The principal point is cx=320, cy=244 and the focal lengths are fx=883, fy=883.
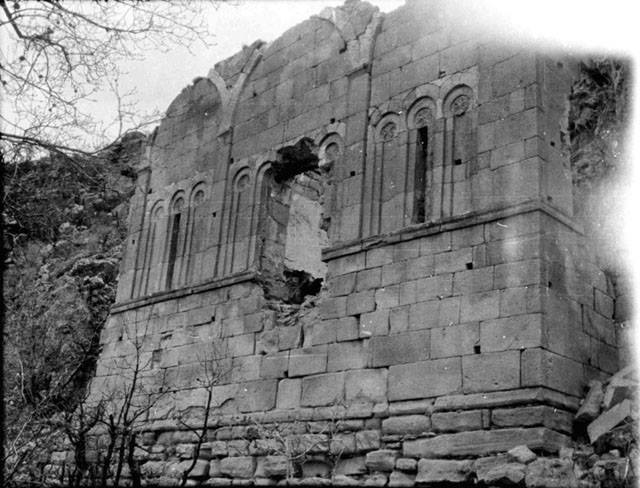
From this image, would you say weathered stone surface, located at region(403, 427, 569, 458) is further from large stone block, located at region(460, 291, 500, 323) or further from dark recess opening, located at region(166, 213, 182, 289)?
dark recess opening, located at region(166, 213, 182, 289)

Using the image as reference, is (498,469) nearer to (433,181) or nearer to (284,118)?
(433,181)

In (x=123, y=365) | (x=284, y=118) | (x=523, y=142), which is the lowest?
(x=123, y=365)

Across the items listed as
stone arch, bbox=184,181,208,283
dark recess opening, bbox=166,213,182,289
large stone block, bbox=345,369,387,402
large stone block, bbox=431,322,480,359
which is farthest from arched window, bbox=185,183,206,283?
large stone block, bbox=431,322,480,359

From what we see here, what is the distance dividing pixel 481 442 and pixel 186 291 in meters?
5.24

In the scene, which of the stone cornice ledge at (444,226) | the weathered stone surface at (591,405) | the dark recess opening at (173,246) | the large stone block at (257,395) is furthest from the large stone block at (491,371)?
the dark recess opening at (173,246)

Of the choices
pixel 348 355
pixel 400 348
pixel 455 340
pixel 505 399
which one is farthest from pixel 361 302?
pixel 505 399

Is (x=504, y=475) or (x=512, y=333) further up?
(x=512, y=333)

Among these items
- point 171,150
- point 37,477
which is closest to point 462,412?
point 37,477

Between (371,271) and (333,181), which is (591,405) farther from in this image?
(333,181)

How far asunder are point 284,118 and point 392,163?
2.24 metres

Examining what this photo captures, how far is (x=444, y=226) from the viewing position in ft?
29.8

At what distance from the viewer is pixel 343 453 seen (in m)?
8.92

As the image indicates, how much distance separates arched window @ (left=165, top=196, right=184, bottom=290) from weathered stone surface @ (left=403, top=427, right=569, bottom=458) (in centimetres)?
511

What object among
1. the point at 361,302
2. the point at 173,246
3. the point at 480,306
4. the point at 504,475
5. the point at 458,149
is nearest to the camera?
the point at 504,475
